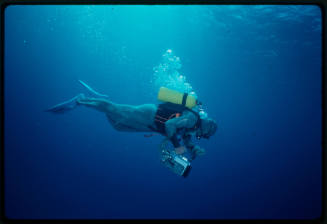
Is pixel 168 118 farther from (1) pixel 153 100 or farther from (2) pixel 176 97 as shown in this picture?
(1) pixel 153 100

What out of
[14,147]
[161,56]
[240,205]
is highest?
[161,56]

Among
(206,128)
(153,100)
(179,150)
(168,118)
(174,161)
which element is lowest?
(153,100)

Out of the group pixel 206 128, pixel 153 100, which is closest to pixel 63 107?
pixel 206 128

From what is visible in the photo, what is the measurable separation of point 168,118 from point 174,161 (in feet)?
3.61

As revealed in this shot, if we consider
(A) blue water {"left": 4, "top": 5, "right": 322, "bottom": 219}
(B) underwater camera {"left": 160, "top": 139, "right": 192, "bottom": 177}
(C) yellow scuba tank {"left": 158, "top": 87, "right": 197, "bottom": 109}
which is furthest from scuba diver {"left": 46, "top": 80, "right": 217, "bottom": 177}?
(A) blue water {"left": 4, "top": 5, "right": 322, "bottom": 219}

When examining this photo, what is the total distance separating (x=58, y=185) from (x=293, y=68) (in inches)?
1082

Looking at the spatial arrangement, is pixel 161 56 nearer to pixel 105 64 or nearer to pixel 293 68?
pixel 105 64

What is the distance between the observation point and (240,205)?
26969 mm

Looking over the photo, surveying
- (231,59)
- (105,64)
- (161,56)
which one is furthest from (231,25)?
(105,64)

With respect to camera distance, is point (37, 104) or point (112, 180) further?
point (112, 180)

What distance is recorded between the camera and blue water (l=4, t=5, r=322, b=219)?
1912 cm

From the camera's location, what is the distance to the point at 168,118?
17.4 feet

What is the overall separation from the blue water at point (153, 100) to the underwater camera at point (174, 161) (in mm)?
13524

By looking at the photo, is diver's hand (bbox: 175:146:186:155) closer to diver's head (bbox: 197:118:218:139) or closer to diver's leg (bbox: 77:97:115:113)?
diver's head (bbox: 197:118:218:139)
